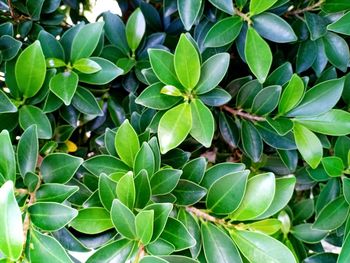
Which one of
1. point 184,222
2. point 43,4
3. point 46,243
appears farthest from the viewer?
point 43,4

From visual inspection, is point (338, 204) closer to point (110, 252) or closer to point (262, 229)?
point (262, 229)

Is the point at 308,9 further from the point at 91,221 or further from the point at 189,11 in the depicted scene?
the point at 91,221

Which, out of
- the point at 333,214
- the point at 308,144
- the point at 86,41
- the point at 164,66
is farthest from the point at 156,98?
the point at 333,214

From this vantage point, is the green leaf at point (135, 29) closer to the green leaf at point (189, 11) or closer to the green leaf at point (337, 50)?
the green leaf at point (189, 11)

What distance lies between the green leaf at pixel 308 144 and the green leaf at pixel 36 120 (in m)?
0.42

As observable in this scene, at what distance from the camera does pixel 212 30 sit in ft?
2.37

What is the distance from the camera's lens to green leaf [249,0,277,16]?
685mm

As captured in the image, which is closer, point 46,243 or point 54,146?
point 46,243

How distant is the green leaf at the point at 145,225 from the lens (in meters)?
0.55

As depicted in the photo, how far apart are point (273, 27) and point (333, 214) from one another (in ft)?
1.14

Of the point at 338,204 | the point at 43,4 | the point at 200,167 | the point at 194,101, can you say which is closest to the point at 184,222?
the point at 200,167

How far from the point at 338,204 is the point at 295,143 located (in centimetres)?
14

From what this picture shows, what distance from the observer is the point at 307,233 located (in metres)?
0.87

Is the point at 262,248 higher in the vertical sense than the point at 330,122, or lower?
lower
